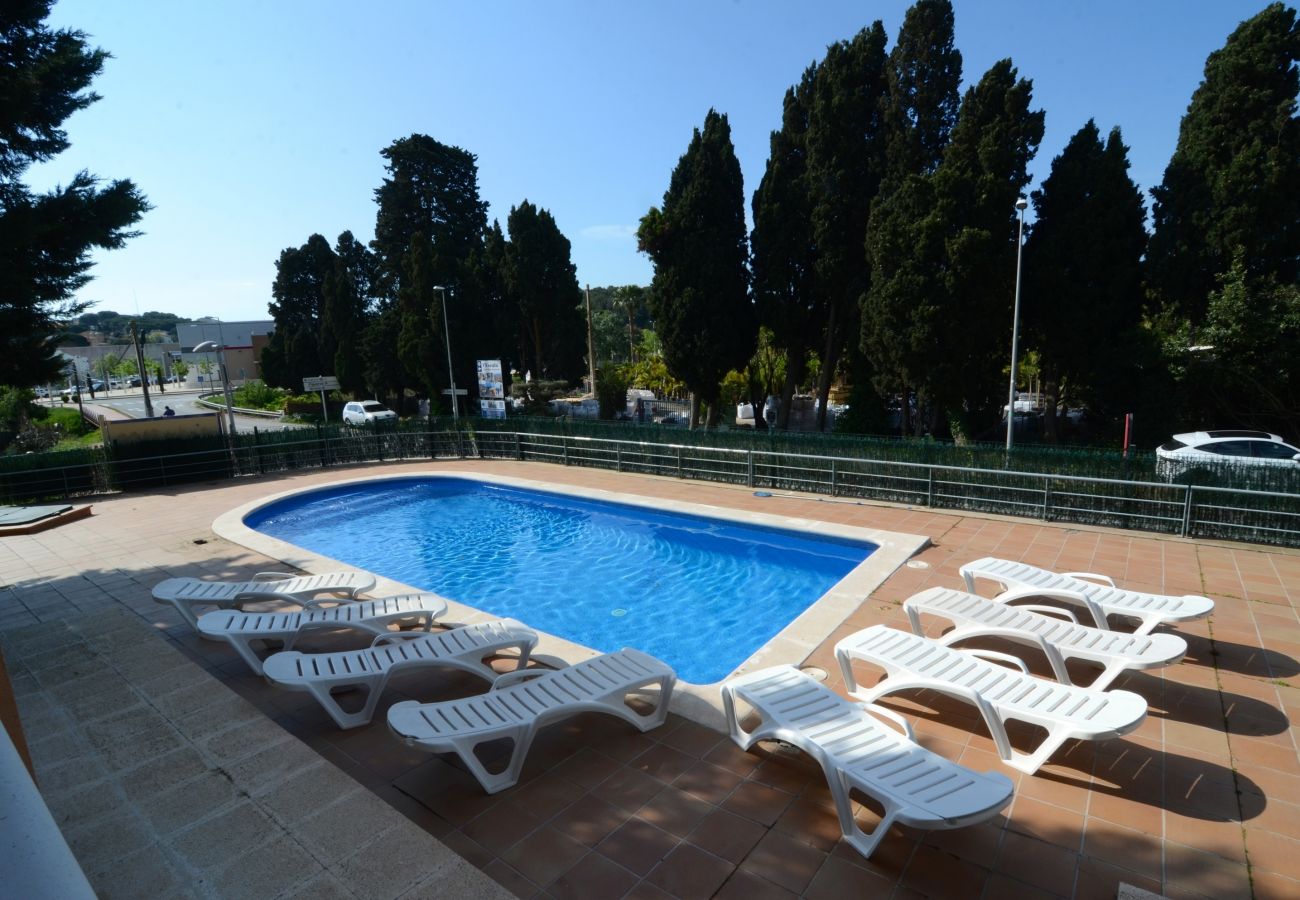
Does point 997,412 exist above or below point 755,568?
above

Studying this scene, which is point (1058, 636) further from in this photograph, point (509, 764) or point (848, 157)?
point (848, 157)

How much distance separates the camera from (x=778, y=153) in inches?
893

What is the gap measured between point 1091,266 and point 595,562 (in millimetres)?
16619

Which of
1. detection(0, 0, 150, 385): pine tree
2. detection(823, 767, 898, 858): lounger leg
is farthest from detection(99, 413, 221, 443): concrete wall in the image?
detection(823, 767, 898, 858): lounger leg

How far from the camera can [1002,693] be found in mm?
4441

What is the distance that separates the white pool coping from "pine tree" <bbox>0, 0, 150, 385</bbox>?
4.17 meters

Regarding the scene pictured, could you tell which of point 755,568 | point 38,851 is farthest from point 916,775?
point 755,568

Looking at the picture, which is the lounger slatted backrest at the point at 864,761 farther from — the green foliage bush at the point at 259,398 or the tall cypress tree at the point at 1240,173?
Result: the green foliage bush at the point at 259,398

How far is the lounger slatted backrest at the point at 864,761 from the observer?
3.31 metres

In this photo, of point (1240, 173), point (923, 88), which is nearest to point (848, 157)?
point (923, 88)

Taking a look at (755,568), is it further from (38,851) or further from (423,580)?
(38,851)

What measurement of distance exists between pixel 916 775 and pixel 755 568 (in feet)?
23.6

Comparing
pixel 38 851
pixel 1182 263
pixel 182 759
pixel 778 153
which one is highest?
pixel 778 153

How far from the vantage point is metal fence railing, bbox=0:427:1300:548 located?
31.3ft
